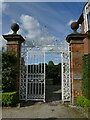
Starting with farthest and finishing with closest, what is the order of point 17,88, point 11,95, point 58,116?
point 17,88 < point 11,95 < point 58,116

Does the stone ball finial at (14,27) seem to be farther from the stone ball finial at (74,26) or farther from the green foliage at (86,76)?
the green foliage at (86,76)

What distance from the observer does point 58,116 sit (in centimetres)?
779

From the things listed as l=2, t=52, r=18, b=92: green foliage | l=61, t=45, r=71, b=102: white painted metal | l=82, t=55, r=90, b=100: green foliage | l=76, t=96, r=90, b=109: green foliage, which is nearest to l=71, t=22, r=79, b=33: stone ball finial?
l=61, t=45, r=71, b=102: white painted metal

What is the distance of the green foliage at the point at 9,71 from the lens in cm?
1017

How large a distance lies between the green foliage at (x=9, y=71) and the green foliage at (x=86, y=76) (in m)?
3.38

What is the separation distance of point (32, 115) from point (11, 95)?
207 centimetres

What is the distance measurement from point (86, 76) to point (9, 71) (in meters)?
3.70

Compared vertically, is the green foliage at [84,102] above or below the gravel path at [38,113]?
above

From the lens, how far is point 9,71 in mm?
10195

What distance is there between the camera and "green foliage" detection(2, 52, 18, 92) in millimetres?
10172

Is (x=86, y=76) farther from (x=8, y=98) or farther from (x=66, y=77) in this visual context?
(x=8, y=98)

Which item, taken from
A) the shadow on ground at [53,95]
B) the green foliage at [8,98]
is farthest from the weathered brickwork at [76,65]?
the green foliage at [8,98]

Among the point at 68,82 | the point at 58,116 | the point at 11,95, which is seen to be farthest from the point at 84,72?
the point at 11,95

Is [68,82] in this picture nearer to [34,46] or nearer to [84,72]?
[84,72]
